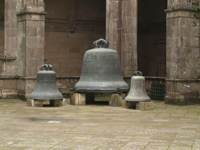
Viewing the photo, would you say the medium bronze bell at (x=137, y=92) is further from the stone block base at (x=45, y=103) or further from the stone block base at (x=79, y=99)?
the stone block base at (x=45, y=103)

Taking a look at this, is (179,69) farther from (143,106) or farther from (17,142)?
(17,142)

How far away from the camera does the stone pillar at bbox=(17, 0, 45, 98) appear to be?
19.8 metres

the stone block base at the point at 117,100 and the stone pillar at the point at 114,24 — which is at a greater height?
the stone pillar at the point at 114,24

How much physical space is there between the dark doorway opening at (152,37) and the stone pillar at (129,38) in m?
7.08

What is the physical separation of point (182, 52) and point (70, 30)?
10.7m

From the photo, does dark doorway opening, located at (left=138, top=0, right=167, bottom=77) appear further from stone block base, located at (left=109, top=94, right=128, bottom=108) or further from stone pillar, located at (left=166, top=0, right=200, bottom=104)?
stone block base, located at (left=109, top=94, right=128, bottom=108)

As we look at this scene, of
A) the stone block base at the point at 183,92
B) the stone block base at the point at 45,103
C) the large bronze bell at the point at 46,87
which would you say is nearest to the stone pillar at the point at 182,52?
the stone block base at the point at 183,92

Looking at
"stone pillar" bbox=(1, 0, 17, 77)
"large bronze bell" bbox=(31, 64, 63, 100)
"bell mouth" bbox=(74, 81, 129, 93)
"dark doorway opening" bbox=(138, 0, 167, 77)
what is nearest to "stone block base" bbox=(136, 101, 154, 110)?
"bell mouth" bbox=(74, 81, 129, 93)

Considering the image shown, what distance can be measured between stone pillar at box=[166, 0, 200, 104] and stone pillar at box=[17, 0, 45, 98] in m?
4.84

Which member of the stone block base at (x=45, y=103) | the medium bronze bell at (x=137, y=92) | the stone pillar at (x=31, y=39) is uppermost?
the stone pillar at (x=31, y=39)

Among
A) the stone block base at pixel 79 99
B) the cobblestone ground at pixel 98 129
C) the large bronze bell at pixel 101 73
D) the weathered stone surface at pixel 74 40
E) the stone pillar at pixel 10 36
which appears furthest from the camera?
the stone pillar at pixel 10 36

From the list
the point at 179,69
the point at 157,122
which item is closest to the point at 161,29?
the point at 179,69

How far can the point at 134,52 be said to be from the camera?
20.9 meters

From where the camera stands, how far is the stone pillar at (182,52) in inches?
719
